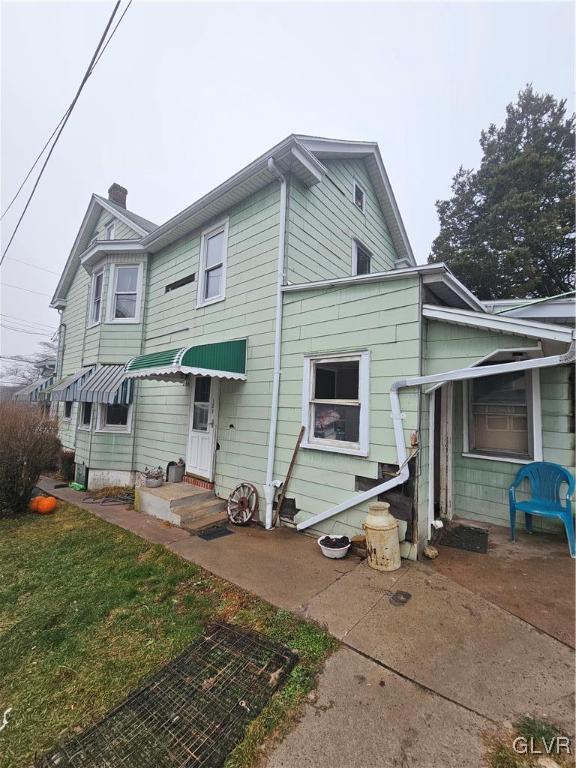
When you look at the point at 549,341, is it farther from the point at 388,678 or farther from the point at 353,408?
the point at 388,678

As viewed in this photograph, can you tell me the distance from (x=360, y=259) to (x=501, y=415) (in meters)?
5.24

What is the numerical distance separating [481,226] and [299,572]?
18.6 metres

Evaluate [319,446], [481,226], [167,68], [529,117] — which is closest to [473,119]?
[529,117]

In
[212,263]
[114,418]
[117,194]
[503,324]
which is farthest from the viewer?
[117,194]

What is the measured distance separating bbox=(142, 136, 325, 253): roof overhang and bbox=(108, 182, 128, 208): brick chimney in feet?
19.2

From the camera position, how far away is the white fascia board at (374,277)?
4.17 m

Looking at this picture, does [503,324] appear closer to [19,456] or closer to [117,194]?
[19,456]

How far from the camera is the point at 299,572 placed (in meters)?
3.96

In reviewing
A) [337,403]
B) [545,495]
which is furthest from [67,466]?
[545,495]

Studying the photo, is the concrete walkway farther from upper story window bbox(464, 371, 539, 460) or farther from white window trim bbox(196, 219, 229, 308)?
white window trim bbox(196, 219, 229, 308)

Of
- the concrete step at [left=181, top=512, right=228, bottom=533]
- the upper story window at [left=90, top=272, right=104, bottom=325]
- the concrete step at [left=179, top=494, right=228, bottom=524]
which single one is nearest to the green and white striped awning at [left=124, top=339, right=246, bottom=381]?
the concrete step at [left=179, top=494, right=228, bottom=524]

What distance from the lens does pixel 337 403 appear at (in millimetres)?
5062

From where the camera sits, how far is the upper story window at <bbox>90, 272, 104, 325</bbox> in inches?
397

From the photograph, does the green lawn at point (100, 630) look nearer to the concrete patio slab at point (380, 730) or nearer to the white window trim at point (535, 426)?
the concrete patio slab at point (380, 730)
